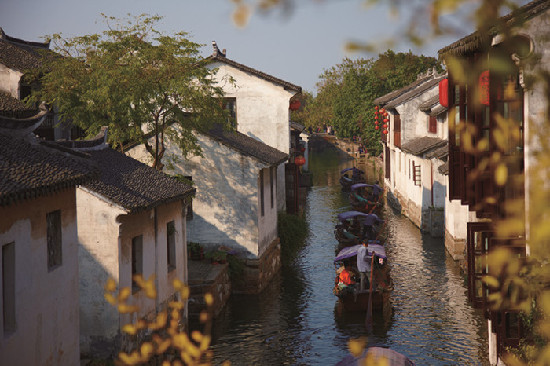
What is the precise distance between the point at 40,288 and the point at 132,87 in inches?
Result: 443

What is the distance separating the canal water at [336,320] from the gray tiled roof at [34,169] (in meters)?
7.49

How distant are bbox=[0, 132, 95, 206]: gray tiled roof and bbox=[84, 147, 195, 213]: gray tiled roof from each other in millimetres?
1741

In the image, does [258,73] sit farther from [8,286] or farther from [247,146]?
[8,286]

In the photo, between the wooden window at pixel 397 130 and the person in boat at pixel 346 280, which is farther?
the wooden window at pixel 397 130

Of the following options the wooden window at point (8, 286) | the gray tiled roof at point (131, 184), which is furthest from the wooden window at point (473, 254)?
the wooden window at point (8, 286)

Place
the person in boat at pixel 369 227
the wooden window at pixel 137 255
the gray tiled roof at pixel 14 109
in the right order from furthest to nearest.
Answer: the person in boat at pixel 369 227
the gray tiled roof at pixel 14 109
the wooden window at pixel 137 255

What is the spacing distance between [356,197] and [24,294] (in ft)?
106

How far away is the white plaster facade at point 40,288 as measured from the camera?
966cm

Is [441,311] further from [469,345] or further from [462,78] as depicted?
[462,78]

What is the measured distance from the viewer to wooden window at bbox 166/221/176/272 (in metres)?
17.5

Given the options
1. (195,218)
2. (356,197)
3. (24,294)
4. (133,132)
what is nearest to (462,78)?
(24,294)

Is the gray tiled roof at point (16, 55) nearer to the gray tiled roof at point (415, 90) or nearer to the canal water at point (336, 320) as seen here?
the canal water at point (336, 320)

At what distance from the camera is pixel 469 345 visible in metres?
17.7

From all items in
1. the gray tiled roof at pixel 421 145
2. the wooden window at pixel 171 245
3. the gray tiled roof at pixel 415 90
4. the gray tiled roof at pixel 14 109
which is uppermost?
the gray tiled roof at pixel 415 90
